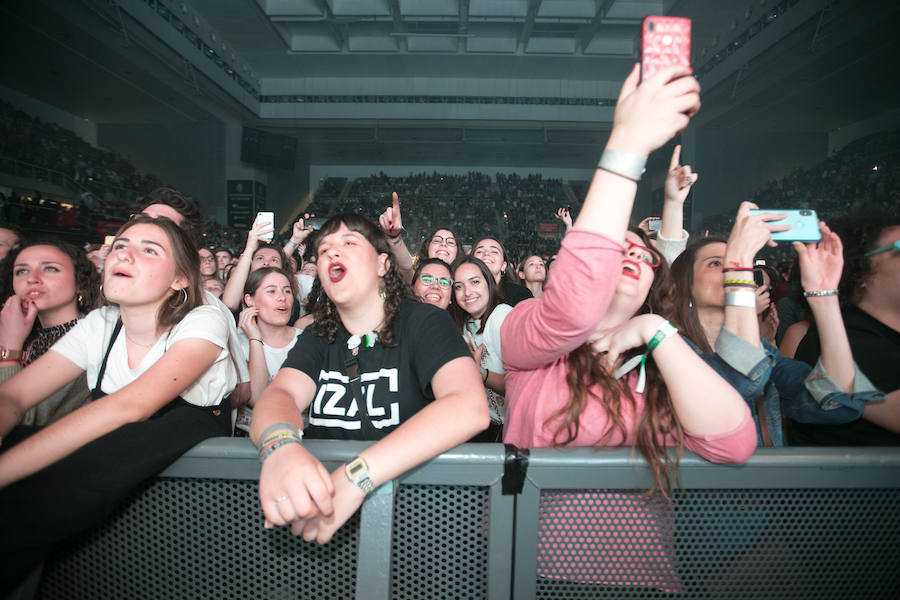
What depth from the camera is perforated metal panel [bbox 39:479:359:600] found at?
1.15m

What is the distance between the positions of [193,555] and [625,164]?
4.70 ft

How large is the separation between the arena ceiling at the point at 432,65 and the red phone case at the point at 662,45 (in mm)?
13475

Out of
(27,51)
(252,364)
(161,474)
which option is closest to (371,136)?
(27,51)

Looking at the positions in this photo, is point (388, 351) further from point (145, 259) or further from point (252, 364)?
point (252, 364)

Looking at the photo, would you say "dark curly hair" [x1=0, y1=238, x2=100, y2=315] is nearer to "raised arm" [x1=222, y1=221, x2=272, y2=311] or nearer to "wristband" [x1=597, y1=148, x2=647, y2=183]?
"raised arm" [x1=222, y1=221, x2=272, y2=311]

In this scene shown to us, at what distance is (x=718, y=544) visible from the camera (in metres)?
1.13

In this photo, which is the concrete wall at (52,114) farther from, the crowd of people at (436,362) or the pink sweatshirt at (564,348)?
the pink sweatshirt at (564,348)

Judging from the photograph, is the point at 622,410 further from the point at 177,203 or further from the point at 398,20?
the point at 398,20

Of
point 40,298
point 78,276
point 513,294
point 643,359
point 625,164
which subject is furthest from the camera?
point 513,294

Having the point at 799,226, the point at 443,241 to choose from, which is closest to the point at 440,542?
the point at 799,226

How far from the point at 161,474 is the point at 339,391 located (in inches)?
21.4

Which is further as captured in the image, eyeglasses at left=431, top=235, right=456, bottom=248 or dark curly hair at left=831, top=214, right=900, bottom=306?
eyeglasses at left=431, top=235, right=456, bottom=248

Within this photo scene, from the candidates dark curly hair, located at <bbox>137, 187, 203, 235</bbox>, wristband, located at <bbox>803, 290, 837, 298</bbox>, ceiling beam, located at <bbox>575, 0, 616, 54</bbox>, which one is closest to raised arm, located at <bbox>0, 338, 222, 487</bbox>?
dark curly hair, located at <bbox>137, 187, 203, 235</bbox>

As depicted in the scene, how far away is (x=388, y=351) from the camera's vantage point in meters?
1.56
